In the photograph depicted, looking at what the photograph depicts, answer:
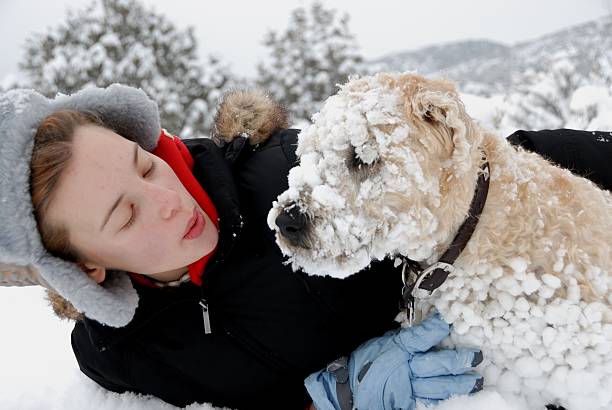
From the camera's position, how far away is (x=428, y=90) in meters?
1.71

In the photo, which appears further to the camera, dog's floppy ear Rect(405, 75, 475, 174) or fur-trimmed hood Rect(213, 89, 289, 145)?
fur-trimmed hood Rect(213, 89, 289, 145)

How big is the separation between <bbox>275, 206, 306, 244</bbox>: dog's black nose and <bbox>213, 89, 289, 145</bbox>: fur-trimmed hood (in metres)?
0.86

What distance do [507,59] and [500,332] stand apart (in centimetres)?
5493

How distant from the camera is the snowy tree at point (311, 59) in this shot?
1911cm

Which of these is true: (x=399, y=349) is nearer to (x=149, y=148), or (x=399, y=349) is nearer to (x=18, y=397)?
(x=149, y=148)

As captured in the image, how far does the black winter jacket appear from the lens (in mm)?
2088

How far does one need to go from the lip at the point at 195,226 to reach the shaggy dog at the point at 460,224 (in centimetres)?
37

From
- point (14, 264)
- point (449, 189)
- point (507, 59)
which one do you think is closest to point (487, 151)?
point (449, 189)

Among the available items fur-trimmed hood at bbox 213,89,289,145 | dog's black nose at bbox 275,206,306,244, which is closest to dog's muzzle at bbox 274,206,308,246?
dog's black nose at bbox 275,206,306,244

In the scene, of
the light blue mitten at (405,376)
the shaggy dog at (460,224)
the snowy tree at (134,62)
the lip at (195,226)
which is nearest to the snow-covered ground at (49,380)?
the light blue mitten at (405,376)

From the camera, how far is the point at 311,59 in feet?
64.6

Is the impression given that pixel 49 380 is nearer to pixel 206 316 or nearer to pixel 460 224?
pixel 206 316

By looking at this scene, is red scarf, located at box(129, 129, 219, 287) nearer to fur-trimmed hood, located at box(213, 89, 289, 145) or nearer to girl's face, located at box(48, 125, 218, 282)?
girl's face, located at box(48, 125, 218, 282)

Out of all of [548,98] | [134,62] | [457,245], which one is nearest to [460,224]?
[457,245]
